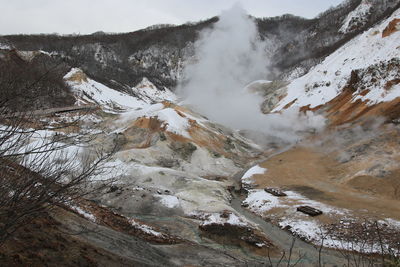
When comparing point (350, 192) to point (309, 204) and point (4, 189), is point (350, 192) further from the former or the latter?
point (4, 189)

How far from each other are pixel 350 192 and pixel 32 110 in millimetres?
25645

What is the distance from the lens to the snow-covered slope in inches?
1686

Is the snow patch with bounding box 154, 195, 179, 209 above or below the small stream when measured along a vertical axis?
above

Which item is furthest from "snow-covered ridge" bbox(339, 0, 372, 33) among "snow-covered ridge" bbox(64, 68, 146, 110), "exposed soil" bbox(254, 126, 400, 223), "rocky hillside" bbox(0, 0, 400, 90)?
"exposed soil" bbox(254, 126, 400, 223)

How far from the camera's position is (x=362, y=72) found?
48969 mm

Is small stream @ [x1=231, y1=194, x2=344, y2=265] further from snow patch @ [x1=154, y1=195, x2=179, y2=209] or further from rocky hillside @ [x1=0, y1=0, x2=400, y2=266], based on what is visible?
snow patch @ [x1=154, y1=195, x2=179, y2=209]

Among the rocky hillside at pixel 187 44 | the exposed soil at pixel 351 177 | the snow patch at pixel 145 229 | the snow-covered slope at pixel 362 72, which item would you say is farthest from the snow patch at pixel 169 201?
the rocky hillside at pixel 187 44

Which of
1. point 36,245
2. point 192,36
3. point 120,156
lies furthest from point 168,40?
point 36,245

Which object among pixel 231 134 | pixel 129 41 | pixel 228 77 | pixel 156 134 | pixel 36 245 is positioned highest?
pixel 129 41

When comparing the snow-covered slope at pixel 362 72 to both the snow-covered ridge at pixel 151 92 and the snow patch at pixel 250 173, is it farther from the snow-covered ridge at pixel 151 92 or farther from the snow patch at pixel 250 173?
the snow-covered ridge at pixel 151 92

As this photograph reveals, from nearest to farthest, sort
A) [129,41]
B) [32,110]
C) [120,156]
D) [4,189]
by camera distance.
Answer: [4,189] < [32,110] < [120,156] < [129,41]

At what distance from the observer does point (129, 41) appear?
144375 millimetres

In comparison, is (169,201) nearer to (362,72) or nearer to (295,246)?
(295,246)

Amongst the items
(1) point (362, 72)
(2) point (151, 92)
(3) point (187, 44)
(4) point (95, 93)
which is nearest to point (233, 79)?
(2) point (151, 92)
